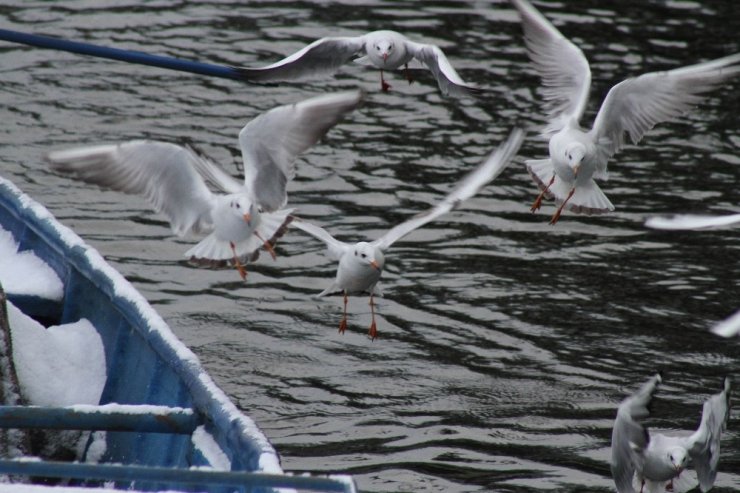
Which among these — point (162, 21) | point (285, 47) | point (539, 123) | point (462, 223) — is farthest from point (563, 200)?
point (162, 21)

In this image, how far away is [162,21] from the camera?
15469 mm

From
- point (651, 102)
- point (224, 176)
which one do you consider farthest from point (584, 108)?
point (224, 176)

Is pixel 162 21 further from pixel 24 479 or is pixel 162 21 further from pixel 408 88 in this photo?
pixel 24 479

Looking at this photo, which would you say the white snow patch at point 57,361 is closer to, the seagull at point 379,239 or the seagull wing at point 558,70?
the seagull at point 379,239

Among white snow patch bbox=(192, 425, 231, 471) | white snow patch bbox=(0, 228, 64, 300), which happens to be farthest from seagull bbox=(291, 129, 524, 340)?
white snow patch bbox=(192, 425, 231, 471)

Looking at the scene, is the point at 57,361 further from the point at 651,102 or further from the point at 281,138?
the point at 651,102

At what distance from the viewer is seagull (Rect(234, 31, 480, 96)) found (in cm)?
805

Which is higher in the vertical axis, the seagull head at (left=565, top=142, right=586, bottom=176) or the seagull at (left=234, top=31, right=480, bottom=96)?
the seagull at (left=234, top=31, right=480, bottom=96)

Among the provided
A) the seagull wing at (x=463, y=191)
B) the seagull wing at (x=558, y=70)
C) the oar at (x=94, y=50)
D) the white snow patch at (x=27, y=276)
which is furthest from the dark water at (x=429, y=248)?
the oar at (x=94, y=50)

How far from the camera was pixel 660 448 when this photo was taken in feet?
21.6

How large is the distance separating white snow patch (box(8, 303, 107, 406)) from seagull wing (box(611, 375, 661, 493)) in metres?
2.42

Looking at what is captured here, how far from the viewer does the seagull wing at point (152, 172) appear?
6.96 metres

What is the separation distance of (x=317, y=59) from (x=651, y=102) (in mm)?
1959

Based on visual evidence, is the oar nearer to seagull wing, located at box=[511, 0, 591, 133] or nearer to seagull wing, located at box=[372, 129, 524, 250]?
seagull wing, located at box=[372, 129, 524, 250]
